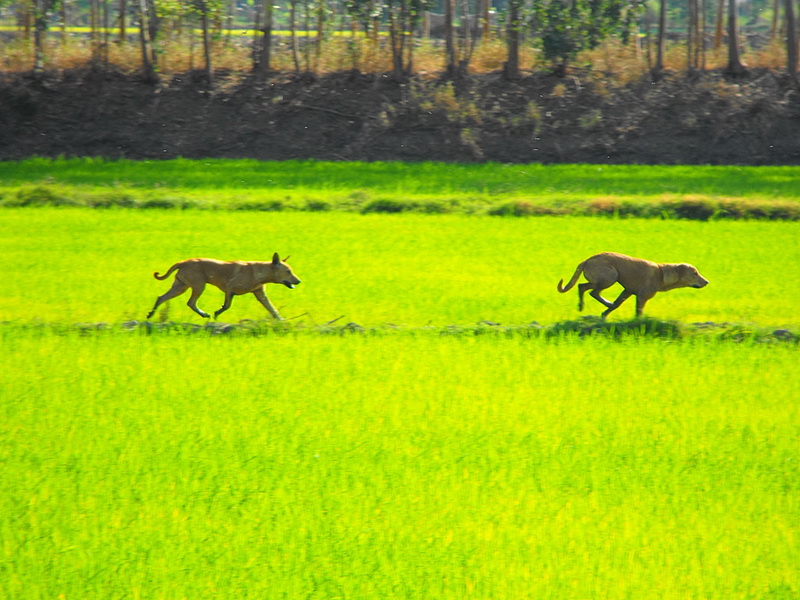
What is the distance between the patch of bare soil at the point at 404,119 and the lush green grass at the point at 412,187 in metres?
2.26

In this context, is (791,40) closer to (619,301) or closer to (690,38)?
(690,38)

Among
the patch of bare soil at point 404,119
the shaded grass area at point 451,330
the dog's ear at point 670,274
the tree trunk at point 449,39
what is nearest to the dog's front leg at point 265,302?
the shaded grass area at point 451,330

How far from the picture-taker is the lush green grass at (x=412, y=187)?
61.9ft

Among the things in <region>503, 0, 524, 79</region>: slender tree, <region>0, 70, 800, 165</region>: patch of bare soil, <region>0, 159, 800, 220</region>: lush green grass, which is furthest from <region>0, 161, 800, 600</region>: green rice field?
<region>503, 0, 524, 79</region>: slender tree

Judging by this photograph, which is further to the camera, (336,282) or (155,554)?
(336,282)

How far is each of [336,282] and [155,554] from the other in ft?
24.5

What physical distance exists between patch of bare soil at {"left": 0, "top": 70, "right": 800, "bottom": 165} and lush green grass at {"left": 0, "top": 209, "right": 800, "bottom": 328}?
10647 millimetres

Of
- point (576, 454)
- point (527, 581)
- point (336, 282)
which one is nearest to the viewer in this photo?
point (527, 581)

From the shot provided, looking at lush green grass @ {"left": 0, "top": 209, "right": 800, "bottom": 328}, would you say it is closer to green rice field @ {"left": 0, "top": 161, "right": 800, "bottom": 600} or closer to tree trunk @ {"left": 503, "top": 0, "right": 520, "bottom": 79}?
green rice field @ {"left": 0, "top": 161, "right": 800, "bottom": 600}

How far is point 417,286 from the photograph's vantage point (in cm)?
1217

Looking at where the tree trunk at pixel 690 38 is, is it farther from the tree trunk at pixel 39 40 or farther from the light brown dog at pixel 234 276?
the light brown dog at pixel 234 276

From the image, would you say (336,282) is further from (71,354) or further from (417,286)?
(71,354)

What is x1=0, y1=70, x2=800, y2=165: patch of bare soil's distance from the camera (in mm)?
28438

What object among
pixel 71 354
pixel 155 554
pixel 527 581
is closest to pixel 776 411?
pixel 527 581
